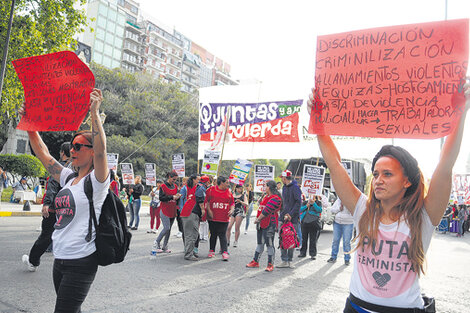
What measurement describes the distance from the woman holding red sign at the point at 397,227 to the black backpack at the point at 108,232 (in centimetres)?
150

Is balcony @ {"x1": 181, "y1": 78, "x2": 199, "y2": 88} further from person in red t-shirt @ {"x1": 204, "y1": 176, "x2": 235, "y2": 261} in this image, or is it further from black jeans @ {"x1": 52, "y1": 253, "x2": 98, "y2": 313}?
black jeans @ {"x1": 52, "y1": 253, "x2": 98, "y2": 313}

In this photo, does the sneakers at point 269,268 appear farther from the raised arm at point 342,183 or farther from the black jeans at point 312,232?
the raised arm at point 342,183

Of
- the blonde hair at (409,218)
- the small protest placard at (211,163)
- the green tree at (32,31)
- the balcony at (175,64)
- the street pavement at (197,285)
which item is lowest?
the street pavement at (197,285)

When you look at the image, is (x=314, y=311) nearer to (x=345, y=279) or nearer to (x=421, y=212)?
(x=345, y=279)

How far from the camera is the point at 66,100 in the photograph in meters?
3.45

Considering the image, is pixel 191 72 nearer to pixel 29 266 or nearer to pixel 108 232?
pixel 29 266

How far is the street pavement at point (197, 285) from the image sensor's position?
477 cm

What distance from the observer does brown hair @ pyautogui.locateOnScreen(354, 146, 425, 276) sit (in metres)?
2.10

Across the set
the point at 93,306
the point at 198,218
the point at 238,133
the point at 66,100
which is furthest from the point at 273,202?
the point at 238,133

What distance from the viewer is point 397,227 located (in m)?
2.13

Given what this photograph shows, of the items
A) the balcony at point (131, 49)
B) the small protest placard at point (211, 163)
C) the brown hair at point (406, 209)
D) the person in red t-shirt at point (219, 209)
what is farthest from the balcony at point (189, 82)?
the brown hair at point (406, 209)

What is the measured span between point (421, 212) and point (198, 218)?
6649 millimetres

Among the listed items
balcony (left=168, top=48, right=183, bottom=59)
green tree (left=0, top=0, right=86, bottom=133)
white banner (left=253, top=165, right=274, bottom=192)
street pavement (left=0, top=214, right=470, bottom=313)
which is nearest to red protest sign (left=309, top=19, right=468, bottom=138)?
street pavement (left=0, top=214, right=470, bottom=313)

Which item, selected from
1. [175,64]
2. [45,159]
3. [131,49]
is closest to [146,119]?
[45,159]
